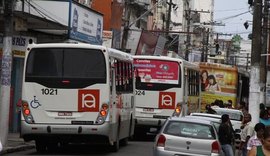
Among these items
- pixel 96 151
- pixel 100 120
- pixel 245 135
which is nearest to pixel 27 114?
pixel 100 120

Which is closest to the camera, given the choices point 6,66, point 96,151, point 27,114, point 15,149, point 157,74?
point 27,114

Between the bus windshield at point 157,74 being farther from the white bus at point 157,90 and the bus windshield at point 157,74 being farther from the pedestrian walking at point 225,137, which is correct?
the pedestrian walking at point 225,137

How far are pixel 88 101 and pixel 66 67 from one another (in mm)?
1128

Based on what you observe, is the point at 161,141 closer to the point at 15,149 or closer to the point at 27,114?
→ the point at 27,114

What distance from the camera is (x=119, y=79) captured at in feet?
66.4

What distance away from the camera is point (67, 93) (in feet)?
59.5

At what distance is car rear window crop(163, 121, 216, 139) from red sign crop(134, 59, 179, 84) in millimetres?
10016

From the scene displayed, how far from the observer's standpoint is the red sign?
1022 inches

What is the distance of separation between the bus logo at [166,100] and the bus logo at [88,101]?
308 inches

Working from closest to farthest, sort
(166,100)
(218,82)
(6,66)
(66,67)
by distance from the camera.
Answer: (66,67)
(6,66)
(166,100)
(218,82)

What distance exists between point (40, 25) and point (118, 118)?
22.7 ft

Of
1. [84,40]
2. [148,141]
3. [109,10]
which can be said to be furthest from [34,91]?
[109,10]

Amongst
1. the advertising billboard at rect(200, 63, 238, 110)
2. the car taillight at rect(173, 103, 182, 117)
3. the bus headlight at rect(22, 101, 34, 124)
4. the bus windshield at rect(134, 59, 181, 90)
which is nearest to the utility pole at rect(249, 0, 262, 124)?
the car taillight at rect(173, 103, 182, 117)

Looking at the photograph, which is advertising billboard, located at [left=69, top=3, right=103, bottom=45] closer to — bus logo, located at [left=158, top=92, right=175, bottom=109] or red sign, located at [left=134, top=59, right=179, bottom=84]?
red sign, located at [left=134, top=59, right=179, bottom=84]
